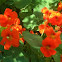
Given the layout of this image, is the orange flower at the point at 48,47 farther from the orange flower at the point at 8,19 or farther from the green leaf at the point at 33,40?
the orange flower at the point at 8,19

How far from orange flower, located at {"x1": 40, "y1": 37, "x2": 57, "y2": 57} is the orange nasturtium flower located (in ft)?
0.51

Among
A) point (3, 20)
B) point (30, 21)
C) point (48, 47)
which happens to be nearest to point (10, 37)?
point (3, 20)

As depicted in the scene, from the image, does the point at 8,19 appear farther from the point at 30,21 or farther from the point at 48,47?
the point at 30,21

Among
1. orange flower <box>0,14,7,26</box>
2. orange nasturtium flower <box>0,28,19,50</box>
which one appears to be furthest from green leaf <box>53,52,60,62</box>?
orange flower <box>0,14,7,26</box>

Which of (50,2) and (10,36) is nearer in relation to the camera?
(10,36)

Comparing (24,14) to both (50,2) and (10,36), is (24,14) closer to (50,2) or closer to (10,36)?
(50,2)

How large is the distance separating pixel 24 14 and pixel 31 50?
1.97 feet

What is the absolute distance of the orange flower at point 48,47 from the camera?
94 centimetres

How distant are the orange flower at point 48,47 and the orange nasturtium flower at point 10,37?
16 centimetres

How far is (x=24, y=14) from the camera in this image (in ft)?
5.64

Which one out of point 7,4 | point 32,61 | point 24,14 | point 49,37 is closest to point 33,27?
point 24,14

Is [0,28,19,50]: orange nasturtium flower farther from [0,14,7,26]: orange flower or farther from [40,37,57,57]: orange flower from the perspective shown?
[40,37,57,57]: orange flower

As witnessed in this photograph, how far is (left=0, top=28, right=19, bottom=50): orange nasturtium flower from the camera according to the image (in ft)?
3.27

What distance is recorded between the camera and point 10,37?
1.02m
